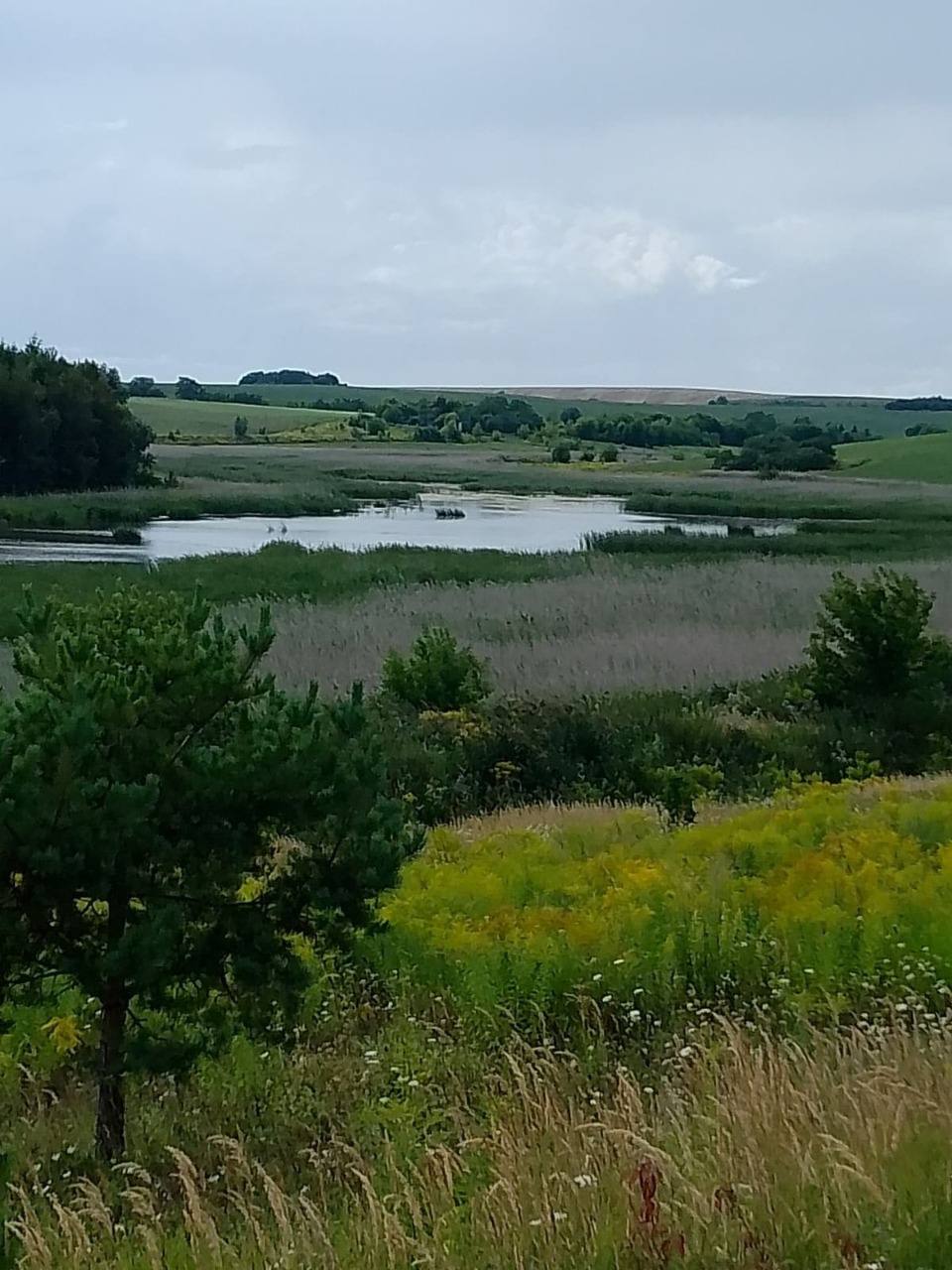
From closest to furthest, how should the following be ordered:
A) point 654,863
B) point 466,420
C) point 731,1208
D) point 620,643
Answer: point 731,1208, point 654,863, point 620,643, point 466,420

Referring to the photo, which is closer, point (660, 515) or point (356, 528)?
point (356, 528)

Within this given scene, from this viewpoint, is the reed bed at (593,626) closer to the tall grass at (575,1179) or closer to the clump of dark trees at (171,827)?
the clump of dark trees at (171,827)

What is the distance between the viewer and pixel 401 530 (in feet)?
181

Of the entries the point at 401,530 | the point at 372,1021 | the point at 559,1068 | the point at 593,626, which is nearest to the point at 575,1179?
the point at 559,1068

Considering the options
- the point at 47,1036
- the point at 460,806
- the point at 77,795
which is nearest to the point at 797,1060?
the point at 77,795

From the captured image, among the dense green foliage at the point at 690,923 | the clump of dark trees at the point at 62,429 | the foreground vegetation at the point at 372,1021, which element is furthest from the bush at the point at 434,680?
the clump of dark trees at the point at 62,429

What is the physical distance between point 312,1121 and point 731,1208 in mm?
2302

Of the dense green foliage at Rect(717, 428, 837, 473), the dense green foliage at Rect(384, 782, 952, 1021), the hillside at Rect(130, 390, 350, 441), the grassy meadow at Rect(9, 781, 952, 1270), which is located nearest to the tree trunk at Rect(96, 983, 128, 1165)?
the grassy meadow at Rect(9, 781, 952, 1270)

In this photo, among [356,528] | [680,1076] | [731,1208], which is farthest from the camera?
[356,528]

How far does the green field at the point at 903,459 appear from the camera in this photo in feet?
300

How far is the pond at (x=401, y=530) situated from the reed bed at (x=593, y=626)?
12836 millimetres

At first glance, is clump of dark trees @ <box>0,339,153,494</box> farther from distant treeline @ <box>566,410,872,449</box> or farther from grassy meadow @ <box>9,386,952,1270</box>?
distant treeline @ <box>566,410,872,449</box>

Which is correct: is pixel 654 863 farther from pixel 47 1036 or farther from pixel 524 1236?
pixel 524 1236

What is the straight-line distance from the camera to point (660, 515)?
216 ft
